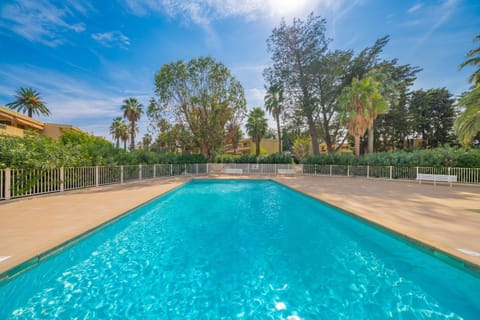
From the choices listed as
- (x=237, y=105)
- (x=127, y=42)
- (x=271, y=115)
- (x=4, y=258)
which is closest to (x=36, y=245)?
(x=4, y=258)

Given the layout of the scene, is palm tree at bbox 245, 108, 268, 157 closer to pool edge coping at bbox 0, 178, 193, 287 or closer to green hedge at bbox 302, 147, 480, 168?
green hedge at bbox 302, 147, 480, 168

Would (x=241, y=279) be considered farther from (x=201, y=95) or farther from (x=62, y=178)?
(x=201, y=95)

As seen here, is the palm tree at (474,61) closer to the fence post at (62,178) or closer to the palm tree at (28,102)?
the fence post at (62,178)

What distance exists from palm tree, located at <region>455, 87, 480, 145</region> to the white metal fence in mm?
2124

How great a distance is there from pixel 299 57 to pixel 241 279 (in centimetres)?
2281

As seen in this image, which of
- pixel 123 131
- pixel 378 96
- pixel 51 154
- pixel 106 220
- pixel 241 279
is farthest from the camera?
pixel 123 131

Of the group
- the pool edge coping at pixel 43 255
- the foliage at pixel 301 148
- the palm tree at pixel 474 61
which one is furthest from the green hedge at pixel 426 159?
the foliage at pixel 301 148

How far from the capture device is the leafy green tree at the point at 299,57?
20.0 metres

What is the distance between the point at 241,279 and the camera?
2.88 m

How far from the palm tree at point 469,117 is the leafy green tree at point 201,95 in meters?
15.3

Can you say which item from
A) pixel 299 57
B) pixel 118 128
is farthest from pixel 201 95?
pixel 118 128

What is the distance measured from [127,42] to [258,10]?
7809 mm

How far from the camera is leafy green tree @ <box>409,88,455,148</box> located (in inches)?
965

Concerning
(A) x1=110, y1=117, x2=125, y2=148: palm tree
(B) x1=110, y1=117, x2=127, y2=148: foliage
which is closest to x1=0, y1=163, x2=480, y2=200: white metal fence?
(B) x1=110, y1=117, x2=127, y2=148: foliage
